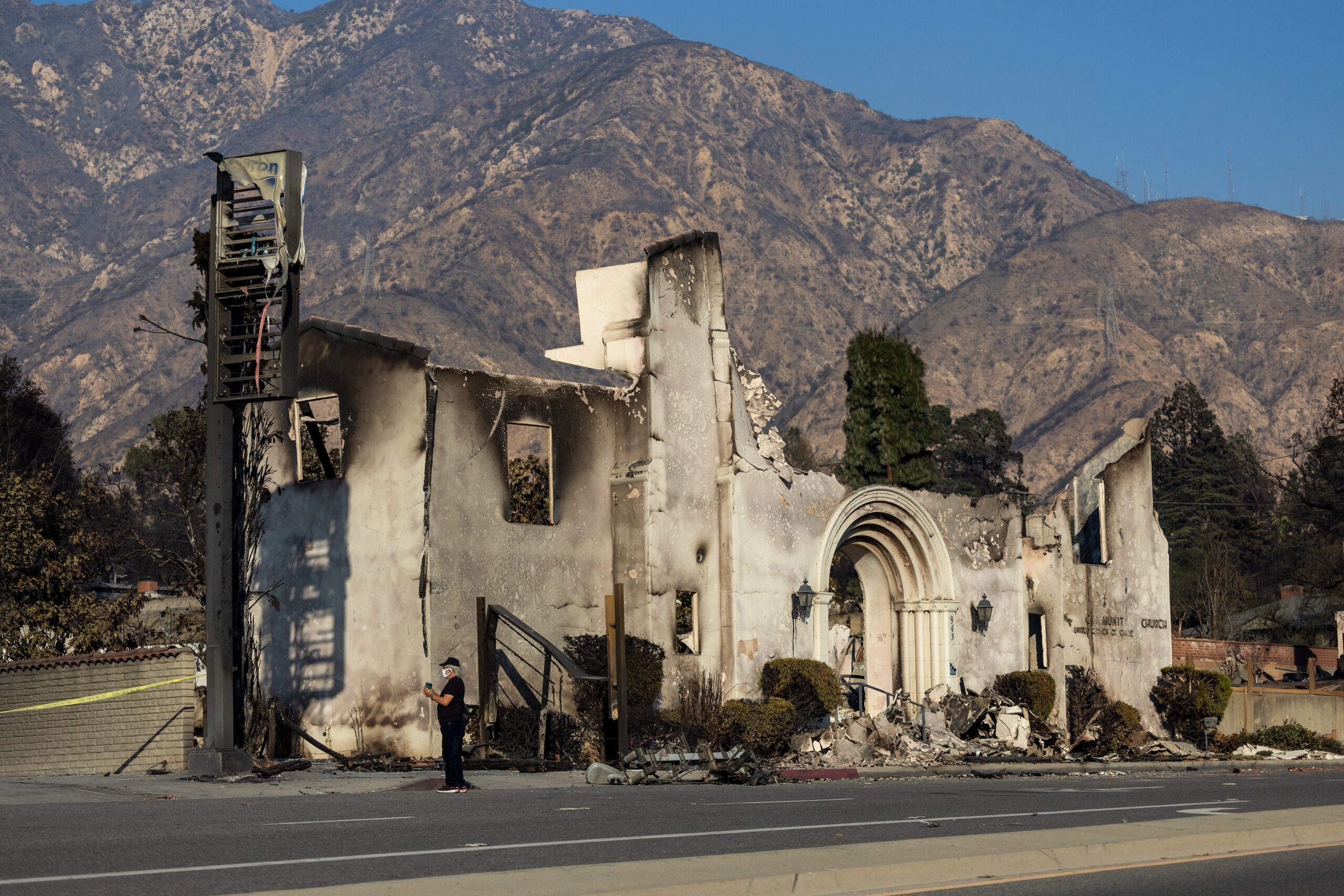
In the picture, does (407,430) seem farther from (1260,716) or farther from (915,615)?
(1260,716)

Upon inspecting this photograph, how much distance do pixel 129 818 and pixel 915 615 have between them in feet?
72.1

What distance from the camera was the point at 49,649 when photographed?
33.5 metres

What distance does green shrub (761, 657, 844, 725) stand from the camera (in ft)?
90.9

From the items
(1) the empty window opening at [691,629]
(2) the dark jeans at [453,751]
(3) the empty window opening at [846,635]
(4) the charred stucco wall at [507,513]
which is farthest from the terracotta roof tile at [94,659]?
(3) the empty window opening at [846,635]

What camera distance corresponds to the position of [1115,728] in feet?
113

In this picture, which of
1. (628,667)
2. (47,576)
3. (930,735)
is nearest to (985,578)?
(930,735)

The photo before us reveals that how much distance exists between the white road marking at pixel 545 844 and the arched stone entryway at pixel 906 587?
1570 cm

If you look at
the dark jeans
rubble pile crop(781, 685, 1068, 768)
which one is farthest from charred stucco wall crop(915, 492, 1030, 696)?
the dark jeans

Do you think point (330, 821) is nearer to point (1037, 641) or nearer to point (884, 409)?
point (1037, 641)

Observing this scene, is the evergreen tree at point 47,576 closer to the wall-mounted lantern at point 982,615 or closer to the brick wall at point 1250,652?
the wall-mounted lantern at point 982,615

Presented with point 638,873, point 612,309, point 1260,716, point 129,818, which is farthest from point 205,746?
point 1260,716

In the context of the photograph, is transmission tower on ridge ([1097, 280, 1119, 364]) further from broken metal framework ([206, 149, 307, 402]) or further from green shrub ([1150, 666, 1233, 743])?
broken metal framework ([206, 149, 307, 402])

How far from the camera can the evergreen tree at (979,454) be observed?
105812mm

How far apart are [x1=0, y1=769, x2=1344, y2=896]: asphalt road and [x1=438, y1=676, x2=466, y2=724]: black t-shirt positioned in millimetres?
914
